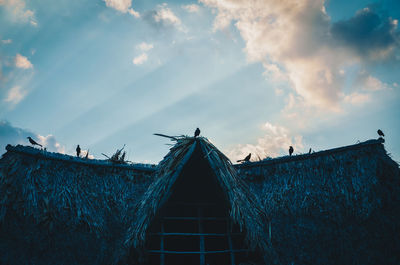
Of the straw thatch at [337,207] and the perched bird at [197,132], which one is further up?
the perched bird at [197,132]

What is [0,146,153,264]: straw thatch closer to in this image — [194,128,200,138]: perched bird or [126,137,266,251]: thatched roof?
[126,137,266,251]: thatched roof

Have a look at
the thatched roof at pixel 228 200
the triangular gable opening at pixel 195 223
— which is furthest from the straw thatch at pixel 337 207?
the triangular gable opening at pixel 195 223

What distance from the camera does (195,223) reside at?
5645mm

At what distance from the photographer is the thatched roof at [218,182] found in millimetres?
3467

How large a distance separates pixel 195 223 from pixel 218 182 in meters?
2.45

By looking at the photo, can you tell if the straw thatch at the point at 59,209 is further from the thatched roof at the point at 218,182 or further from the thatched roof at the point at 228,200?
the thatched roof at the point at 218,182

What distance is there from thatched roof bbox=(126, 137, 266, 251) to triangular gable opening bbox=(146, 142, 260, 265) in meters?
0.17

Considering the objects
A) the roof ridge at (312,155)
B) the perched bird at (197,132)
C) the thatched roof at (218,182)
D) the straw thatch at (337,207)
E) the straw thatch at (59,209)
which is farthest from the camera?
the roof ridge at (312,155)

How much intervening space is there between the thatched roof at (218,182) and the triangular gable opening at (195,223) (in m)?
0.17

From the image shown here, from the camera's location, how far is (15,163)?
4.95 metres

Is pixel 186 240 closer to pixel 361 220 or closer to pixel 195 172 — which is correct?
pixel 195 172

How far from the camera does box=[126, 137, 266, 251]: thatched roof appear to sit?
3.47m

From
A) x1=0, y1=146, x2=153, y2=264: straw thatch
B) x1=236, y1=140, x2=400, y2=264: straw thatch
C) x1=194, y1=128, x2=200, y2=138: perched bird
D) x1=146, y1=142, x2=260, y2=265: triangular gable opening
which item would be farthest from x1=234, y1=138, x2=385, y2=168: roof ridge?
x1=0, y1=146, x2=153, y2=264: straw thatch

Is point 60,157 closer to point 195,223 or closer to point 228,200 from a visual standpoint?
point 195,223
